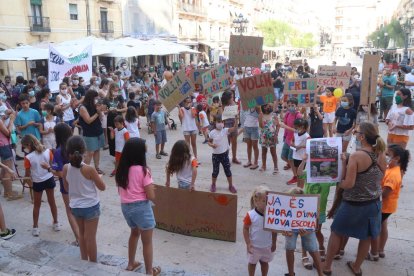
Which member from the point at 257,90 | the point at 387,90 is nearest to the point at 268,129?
the point at 257,90

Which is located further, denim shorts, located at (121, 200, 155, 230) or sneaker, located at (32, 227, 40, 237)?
sneaker, located at (32, 227, 40, 237)

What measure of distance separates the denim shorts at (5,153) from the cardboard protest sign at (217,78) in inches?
189

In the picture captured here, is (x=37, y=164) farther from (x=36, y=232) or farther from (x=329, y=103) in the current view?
(x=329, y=103)

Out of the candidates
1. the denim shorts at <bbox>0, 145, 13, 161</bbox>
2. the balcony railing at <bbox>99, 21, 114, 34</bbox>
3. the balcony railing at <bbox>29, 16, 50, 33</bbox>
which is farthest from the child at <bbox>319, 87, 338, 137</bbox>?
the balcony railing at <bbox>99, 21, 114, 34</bbox>

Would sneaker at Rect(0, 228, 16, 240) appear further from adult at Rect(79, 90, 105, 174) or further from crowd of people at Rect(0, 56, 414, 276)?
adult at Rect(79, 90, 105, 174)

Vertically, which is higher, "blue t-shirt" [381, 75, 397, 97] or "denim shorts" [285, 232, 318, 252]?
"blue t-shirt" [381, 75, 397, 97]

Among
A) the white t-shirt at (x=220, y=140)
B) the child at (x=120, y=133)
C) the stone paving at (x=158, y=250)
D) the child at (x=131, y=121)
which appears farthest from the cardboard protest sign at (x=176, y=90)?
the stone paving at (x=158, y=250)

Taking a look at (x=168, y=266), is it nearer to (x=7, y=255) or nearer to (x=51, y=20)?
(x=7, y=255)

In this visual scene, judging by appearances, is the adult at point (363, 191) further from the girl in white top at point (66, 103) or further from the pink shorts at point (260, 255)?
the girl in white top at point (66, 103)

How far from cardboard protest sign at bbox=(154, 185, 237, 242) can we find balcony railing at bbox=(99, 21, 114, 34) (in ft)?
91.0

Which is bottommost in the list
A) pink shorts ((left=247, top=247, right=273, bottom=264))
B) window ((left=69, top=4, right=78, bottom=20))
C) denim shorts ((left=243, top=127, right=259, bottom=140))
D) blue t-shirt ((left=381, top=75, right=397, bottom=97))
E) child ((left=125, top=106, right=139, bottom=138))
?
pink shorts ((left=247, top=247, right=273, bottom=264))

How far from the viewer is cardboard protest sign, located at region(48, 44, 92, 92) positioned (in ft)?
32.3

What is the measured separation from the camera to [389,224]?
5348 mm

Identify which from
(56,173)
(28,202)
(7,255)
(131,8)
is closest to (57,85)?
(28,202)
